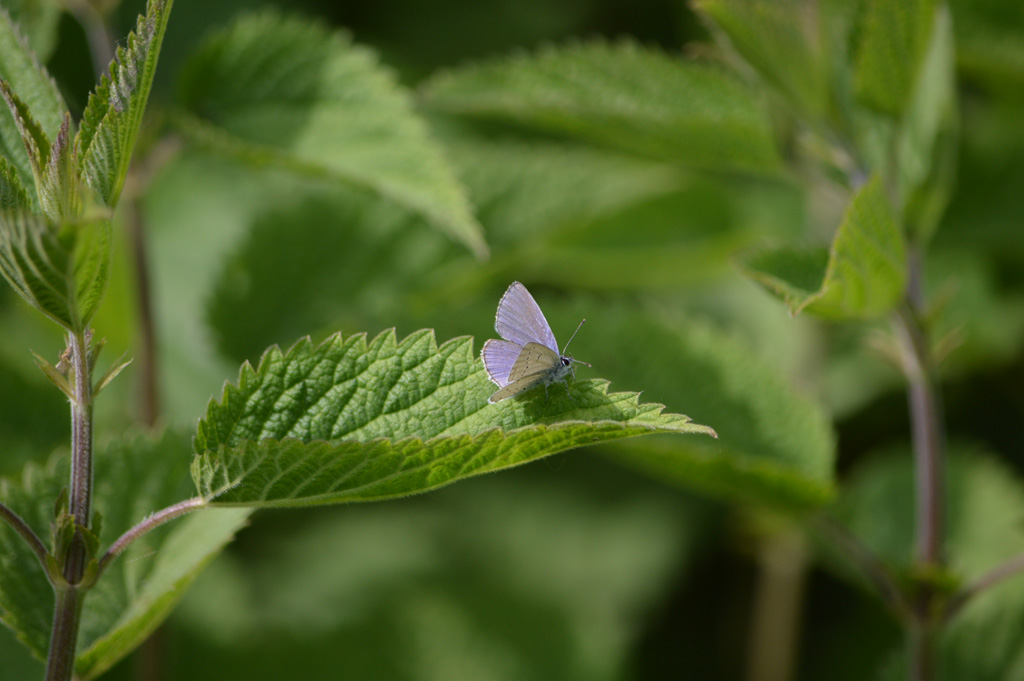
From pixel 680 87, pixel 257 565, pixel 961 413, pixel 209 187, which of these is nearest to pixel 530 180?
pixel 680 87

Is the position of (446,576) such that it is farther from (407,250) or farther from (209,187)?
(209,187)

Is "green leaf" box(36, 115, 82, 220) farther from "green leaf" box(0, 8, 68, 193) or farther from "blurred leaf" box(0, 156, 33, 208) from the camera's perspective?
"green leaf" box(0, 8, 68, 193)

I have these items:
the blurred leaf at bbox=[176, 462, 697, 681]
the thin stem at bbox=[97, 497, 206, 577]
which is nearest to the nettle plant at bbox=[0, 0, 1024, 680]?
the thin stem at bbox=[97, 497, 206, 577]

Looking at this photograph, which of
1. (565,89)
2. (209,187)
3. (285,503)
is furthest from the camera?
(209,187)

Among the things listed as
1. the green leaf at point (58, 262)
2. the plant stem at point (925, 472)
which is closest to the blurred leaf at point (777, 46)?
the plant stem at point (925, 472)

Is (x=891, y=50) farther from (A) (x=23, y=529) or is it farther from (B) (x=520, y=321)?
(A) (x=23, y=529)
